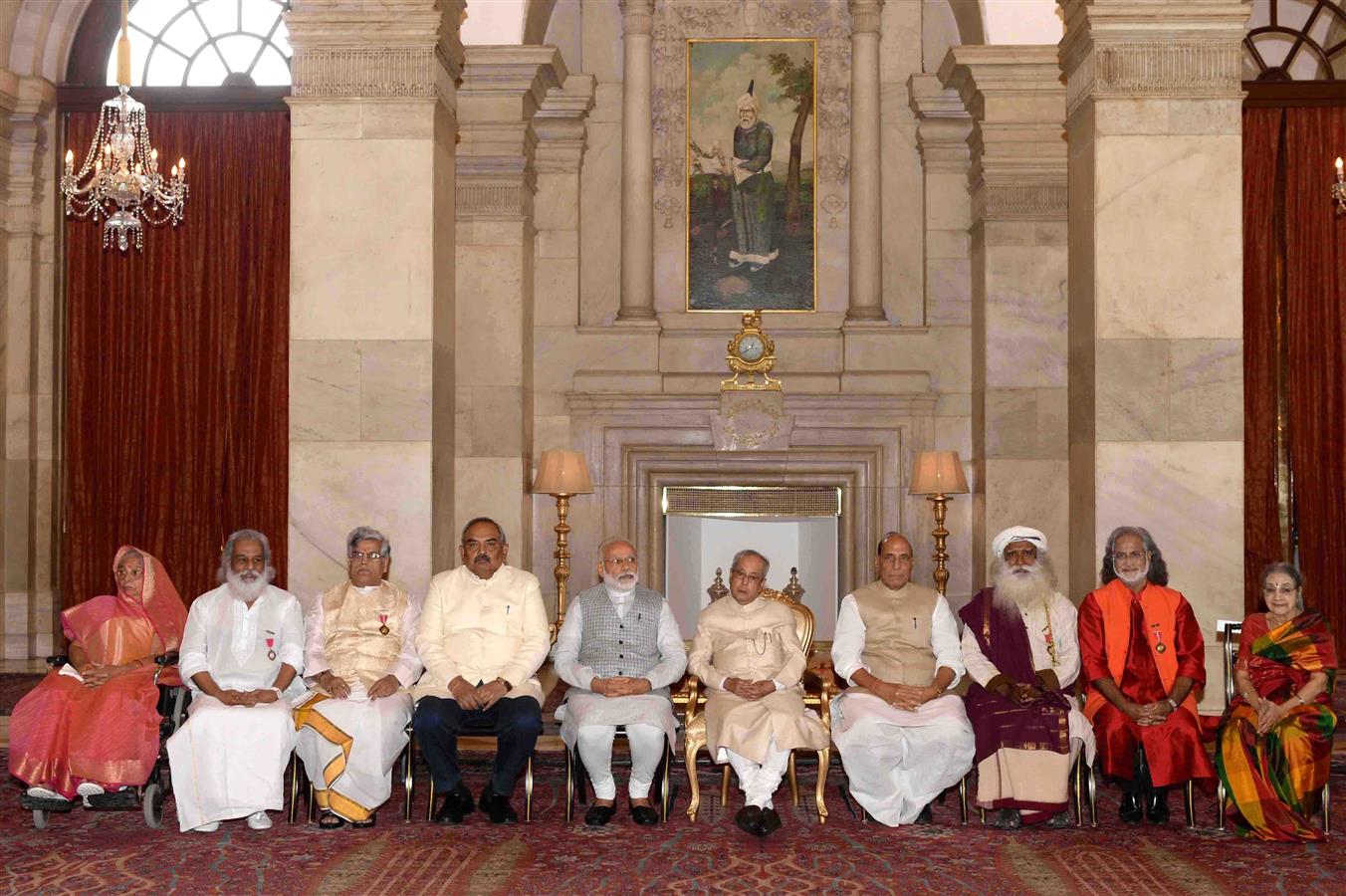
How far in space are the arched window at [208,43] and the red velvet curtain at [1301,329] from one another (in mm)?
7067

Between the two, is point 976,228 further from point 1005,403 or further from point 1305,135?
point 1305,135

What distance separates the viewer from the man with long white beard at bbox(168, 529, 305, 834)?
6070 mm

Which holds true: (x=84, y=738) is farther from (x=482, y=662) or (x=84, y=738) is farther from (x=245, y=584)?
(x=482, y=662)

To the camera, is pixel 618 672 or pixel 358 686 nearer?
pixel 358 686

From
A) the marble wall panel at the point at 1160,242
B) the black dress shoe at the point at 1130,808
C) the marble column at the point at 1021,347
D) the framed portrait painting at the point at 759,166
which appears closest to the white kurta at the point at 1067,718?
the black dress shoe at the point at 1130,808

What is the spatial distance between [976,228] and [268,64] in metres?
5.37

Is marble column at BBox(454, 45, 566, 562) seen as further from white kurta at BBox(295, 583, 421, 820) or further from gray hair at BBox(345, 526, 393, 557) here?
white kurta at BBox(295, 583, 421, 820)

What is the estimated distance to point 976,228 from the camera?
35.8ft

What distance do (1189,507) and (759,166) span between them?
15.2 ft

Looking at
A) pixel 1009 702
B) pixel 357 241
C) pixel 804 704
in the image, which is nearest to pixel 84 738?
pixel 357 241

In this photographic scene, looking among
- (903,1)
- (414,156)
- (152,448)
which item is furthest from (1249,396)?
(152,448)

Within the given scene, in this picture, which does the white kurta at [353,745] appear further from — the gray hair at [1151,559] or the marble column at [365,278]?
the gray hair at [1151,559]

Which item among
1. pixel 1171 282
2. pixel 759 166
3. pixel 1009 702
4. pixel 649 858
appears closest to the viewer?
pixel 649 858

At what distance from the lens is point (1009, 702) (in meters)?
6.38
